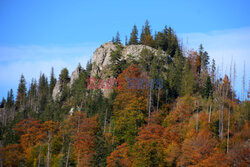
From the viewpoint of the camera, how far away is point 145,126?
67.9 m

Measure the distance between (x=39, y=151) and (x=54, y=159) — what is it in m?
5.00

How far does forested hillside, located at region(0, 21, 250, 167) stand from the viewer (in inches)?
2245

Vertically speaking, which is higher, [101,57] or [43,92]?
[101,57]

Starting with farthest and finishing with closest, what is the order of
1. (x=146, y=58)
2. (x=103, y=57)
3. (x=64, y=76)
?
(x=64, y=76)
(x=103, y=57)
(x=146, y=58)

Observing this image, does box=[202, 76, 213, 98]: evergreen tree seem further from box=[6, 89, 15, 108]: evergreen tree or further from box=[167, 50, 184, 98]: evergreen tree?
box=[6, 89, 15, 108]: evergreen tree

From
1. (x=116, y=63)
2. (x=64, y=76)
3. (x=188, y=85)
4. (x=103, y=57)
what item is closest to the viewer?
(x=188, y=85)

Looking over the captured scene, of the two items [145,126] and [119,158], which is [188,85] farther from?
[119,158]

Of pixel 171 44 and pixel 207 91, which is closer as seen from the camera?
pixel 207 91

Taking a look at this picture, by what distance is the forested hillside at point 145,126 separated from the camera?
2245 inches

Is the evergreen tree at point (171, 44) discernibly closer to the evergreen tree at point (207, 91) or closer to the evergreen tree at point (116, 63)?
the evergreen tree at point (116, 63)

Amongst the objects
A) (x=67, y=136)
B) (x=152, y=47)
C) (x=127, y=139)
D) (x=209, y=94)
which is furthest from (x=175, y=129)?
(x=152, y=47)

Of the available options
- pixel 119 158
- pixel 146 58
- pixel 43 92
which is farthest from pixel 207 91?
pixel 43 92

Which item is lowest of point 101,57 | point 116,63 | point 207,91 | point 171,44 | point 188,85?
point 207,91

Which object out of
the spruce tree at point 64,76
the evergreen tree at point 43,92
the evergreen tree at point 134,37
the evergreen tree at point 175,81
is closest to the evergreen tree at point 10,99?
the evergreen tree at point 43,92
